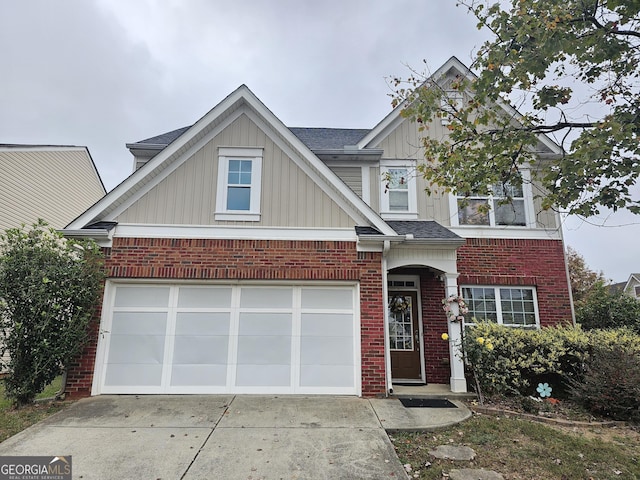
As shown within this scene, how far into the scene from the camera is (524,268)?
9.29 meters

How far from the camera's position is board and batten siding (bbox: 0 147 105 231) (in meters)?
12.0

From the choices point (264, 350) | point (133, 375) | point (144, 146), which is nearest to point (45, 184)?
point (144, 146)

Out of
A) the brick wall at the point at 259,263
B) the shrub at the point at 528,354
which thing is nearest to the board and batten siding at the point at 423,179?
the brick wall at the point at 259,263

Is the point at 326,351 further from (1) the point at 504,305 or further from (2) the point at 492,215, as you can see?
(2) the point at 492,215

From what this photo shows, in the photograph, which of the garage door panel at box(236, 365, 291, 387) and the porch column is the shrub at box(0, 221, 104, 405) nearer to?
the garage door panel at box(236, 365, 291, 387)

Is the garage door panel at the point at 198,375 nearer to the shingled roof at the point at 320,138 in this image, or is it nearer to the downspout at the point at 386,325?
the downspout at the point at 386,325

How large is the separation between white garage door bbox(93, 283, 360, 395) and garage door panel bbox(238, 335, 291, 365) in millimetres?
20

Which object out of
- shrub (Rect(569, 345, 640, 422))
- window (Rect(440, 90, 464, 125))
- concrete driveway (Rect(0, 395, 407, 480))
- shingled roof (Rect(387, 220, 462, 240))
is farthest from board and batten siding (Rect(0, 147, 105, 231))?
shrub (Rect(569, 345, 640, 422))

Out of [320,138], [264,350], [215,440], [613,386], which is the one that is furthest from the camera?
[320,138]

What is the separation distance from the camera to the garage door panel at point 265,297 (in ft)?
25.3

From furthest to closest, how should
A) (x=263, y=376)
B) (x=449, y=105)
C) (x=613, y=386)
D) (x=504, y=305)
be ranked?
(x=504, y=305)
(x=263, y=376)
(x=449, y=105)
(x=613, y=386)

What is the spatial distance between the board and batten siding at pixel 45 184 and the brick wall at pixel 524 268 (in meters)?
14.4

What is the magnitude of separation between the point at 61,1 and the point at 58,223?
306 inches

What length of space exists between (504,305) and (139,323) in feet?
28.5
